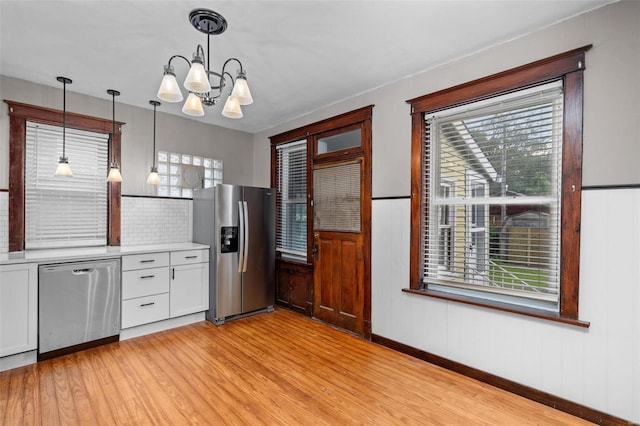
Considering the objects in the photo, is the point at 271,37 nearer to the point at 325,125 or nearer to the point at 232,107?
the point at 232,107

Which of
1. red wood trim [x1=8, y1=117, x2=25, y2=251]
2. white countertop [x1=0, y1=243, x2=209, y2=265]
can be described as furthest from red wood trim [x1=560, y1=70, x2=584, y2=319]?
red wood trim [x1=8, y1=117, x2=25, y2=251]

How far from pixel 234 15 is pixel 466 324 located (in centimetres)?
293

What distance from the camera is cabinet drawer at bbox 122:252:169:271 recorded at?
3.34m

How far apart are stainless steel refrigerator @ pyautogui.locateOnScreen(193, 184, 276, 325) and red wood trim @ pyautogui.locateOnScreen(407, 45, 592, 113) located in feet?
7.57

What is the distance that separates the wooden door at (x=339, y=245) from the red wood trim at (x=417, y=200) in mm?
622

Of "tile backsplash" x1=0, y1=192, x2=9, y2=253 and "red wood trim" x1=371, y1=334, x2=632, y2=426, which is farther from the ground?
"tile backsplash" x1=0, y1=192, x2=9, y2=253

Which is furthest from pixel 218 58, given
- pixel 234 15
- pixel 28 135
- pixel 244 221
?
pixel 28 135

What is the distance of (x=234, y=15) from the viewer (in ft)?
6.98

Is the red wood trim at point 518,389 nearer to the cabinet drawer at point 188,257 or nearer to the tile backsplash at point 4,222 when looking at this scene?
the cabinet drawer at point 188,257

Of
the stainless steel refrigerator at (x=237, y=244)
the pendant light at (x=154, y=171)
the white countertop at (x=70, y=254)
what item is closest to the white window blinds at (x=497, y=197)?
the stainless steel refrigerator at (x=237, y=244)

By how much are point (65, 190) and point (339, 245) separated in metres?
3.12

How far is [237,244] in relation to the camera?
403 centimetres

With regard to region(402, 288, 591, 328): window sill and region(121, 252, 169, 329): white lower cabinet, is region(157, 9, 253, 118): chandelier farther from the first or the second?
region(402, 288, 591, 328): window sill

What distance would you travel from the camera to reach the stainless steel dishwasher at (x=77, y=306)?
283cm
